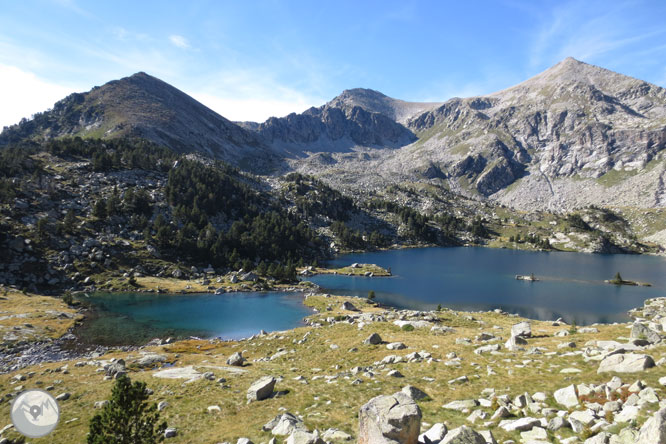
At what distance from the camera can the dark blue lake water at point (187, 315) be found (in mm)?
51650

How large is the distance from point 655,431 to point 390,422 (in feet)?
22.5

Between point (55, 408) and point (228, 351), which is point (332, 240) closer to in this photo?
point (228, 351)

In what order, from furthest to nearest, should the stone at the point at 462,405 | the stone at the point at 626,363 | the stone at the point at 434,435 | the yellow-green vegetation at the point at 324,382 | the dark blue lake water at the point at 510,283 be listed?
1. the dark blue lake water at the point at 510,283
2. the yellow-green vegetation at the point at 324,382
3. the stone at the point at 462,405
4. the stone at the point at 626,363
5. the stone at the point at 434,435

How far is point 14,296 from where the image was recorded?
5941 cm

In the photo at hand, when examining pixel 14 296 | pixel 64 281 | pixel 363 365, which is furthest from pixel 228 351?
pixel 64 281

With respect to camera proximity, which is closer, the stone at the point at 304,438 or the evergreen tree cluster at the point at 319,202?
the stone at the point at 304,438

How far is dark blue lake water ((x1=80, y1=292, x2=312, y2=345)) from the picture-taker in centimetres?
5165

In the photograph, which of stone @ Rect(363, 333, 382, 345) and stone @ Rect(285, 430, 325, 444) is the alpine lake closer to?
stone @ Rect(363, 333, 382, 345)

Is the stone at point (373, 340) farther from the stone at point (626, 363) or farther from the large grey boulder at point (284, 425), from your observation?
the stone at point (626, 363)

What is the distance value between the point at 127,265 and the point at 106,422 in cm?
8326

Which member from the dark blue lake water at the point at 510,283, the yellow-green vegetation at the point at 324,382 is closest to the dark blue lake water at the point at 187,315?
the yellow-green vegetation at the point at 324,382

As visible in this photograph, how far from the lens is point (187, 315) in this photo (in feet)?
204

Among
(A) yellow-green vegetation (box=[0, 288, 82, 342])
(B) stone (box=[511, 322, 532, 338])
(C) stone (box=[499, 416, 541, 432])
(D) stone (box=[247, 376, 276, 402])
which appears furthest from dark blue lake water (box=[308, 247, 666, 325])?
(C) stone (box=[499, 416, 541, 432])

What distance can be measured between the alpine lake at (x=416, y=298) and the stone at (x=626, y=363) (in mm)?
45322
